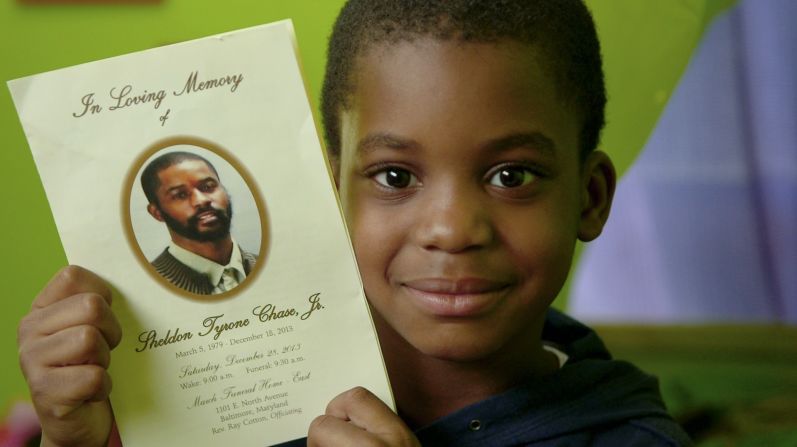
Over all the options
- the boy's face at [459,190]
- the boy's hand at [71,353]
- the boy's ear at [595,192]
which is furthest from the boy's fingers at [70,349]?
the boy's ear at [595,192]

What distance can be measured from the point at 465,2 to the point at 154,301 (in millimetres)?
354

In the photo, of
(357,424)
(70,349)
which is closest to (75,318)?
(70,349)

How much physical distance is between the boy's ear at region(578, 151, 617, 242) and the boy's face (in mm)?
69

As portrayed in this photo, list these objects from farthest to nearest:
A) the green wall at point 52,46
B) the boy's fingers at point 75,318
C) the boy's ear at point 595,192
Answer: the green wall at point 52,46, the boy's ear at point 595,192, the boy's fingers at point 75,318

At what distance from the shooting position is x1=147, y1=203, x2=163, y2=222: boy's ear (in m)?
0.69

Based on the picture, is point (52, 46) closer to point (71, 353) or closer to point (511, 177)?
point (71, 353)

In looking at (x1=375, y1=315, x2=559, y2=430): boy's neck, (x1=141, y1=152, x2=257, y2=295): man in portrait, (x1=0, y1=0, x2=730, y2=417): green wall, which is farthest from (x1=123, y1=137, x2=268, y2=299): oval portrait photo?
(x1=0, y1=0, x2=730, y2=417): green wall

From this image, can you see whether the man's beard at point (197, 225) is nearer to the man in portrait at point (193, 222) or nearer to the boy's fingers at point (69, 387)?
the man in portrait at point (193, 222)

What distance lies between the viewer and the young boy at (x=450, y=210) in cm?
70

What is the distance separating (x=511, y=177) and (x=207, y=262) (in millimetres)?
262

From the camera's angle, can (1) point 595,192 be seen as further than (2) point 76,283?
Yes

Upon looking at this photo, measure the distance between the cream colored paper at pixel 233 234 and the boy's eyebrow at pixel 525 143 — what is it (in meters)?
0.14

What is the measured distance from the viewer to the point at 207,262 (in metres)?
0.69

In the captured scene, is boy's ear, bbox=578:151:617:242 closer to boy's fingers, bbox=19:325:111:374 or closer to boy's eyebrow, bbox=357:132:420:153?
boy's eyebrow, bbox=357:132:420:153
